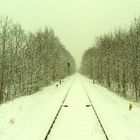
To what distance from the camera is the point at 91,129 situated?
1170 cm

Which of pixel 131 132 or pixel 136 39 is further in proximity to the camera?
pixel 136 39

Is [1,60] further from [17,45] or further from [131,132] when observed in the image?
[131,132]

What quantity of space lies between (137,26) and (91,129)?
2861 centimetres

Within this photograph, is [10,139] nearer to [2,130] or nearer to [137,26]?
[2,130]

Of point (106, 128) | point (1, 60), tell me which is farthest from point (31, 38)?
point (106, 128)

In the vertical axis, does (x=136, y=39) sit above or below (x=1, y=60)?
above

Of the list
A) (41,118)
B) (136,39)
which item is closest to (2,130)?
(41,118)

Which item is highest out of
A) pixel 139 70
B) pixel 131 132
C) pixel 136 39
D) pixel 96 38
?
pixel 96 38

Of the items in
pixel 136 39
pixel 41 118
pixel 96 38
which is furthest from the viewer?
pixel 96 38

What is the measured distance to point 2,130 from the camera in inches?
481

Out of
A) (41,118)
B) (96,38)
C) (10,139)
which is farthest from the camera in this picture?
(96,38)

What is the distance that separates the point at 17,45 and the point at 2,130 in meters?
32.5

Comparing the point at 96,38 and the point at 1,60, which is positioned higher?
the point at 96,38

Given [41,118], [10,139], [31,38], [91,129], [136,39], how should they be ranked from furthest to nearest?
[31,38]
[136,39]
[41,118]
[91,129]
[10,139]
